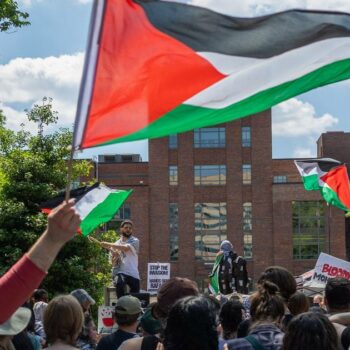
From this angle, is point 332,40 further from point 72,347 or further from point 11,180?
point 11,180

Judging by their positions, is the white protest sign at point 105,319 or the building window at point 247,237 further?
the building window at point 247,237

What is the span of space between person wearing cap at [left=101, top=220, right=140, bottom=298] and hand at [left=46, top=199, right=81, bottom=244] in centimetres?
942

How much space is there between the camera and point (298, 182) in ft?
247

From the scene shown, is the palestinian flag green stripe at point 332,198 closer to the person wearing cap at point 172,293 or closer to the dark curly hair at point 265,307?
the dark curly hair at point 265,307

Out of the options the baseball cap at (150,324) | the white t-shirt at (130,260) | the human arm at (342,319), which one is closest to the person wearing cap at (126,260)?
the white t-shirt at (130,260)

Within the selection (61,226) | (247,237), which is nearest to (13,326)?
(61,226)

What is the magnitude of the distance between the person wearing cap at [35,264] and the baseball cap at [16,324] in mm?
1215

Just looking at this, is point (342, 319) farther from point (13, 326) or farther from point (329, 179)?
point (329, 179)

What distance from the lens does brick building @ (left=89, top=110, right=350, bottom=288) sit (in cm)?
7375

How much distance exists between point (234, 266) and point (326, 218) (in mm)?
61638

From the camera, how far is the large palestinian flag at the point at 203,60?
5020 millimetres

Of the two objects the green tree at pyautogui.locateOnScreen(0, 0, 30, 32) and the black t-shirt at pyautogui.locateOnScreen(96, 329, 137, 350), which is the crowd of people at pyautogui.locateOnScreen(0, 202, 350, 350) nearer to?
the black t-shirt at pyautogui.locateOnScreen(96, 329, 137, 350)

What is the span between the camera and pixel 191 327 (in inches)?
145

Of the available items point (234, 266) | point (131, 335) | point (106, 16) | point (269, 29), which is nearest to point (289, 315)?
point (131, 335)
